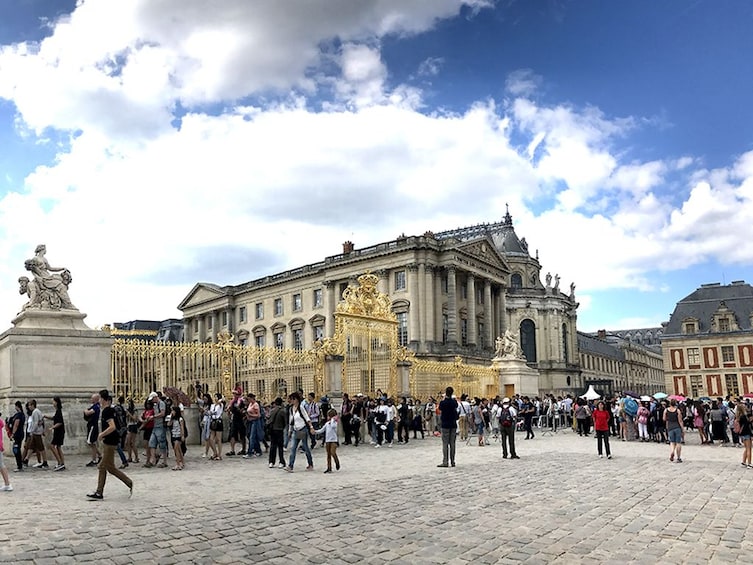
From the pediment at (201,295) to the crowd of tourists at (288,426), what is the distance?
2146 inches

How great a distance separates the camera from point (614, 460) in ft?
53.3

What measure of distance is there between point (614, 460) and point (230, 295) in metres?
63.5

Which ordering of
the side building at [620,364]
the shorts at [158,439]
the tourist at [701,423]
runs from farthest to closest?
1. the side building at [620,364]
2. the tourist at [701,423]
3. the shorts at [158,439]

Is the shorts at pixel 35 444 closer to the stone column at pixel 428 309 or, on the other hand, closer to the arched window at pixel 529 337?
the stone column at pixel 428 309

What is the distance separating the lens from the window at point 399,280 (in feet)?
187

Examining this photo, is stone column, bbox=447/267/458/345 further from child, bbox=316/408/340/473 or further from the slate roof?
child, bbox=316/408/340/473

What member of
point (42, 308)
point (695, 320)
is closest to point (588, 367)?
point (695, 320)

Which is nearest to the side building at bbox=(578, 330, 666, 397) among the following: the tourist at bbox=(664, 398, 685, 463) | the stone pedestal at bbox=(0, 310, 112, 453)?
the tourist at bbox=(664, 398, 685, 463)

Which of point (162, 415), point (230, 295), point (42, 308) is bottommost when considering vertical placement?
point (162, 415)

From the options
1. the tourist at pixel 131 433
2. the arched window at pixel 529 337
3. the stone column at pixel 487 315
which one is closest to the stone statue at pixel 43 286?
the tourist at pixel 131 433

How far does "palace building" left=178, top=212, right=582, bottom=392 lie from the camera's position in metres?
55.8

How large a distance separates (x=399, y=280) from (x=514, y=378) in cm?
2608

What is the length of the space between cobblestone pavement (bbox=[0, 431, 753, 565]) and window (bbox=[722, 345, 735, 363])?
53.3 meters

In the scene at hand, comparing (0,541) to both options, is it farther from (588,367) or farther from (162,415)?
(588,367)
